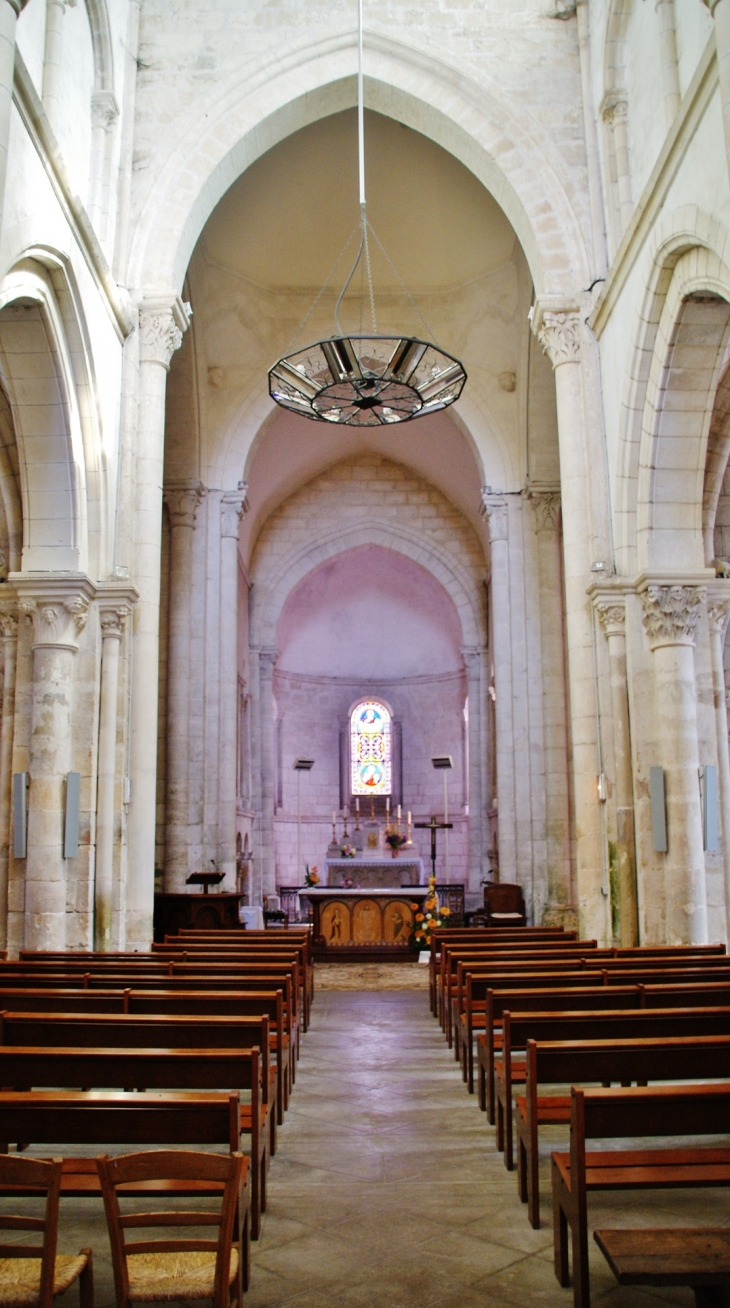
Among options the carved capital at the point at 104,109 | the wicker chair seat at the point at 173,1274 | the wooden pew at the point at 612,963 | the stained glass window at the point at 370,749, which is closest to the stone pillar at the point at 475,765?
the stained glass window at the point at 370,749

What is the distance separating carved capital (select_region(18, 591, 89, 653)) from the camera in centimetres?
1010

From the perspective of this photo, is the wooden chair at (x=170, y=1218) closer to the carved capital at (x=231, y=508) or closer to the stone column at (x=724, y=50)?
the stone column at (x=724, y=50)

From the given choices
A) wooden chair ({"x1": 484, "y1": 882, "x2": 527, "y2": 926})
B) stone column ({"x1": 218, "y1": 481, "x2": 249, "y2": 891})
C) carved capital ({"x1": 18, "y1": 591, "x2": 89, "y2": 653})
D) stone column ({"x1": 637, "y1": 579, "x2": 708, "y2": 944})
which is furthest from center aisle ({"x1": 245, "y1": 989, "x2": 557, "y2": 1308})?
stone column ({"x1": 218, "y1": 481, "x2": 249, "y2": 891})

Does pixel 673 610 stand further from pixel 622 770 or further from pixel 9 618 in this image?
pixel 9 618

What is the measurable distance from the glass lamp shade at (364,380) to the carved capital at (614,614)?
2.54 m

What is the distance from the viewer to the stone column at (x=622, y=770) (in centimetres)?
1029

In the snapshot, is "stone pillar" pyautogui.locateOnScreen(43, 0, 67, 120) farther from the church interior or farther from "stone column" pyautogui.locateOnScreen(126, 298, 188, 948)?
"stone column" pyautogui.locateOnScreen(126, 298, 188, 948)

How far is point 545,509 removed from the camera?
16.9m

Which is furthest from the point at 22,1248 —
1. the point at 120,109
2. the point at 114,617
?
the point at 120,109

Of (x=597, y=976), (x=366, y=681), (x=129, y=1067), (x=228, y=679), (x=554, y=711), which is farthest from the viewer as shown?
(x=366, y=681)

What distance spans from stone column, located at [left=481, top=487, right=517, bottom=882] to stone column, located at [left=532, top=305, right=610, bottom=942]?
16.4 feet

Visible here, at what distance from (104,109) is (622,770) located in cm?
873

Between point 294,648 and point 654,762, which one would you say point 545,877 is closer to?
point 654,762

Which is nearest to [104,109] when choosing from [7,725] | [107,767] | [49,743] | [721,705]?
[7,725]
